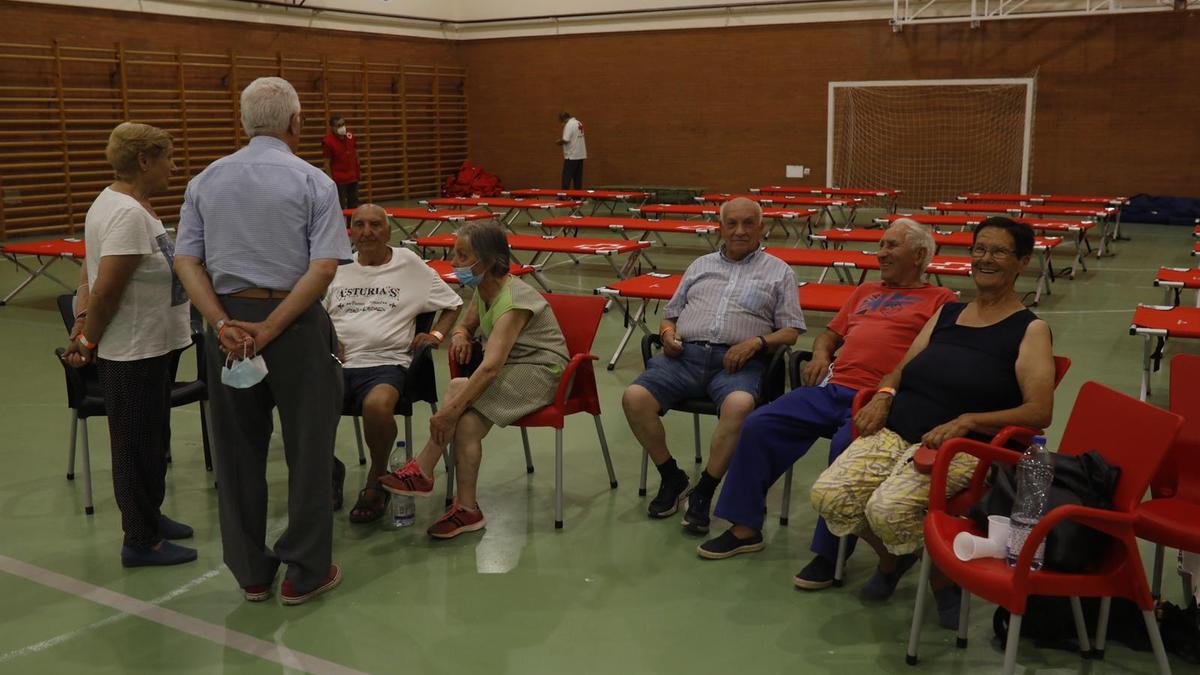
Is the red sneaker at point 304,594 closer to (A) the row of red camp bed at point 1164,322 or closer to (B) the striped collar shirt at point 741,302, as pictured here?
(B) the striped collar shirt at point 741,302

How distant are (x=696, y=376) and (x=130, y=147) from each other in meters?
2.07

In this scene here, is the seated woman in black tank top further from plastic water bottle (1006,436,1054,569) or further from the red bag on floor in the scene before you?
the red bag on floor

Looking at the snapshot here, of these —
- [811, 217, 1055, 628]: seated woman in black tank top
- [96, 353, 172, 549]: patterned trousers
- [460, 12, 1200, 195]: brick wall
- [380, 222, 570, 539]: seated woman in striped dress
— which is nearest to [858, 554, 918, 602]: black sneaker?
[811, 217, 1055, 628]: seated woman in black tank top

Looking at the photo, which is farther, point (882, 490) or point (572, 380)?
point (572, 380)

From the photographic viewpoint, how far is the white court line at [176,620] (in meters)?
2.78

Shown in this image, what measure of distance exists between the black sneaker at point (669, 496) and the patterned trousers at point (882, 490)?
34.1 inches

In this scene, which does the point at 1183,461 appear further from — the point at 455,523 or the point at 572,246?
the point at 572,246

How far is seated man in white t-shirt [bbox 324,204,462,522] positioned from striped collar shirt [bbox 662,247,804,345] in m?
0.97

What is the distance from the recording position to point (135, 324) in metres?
3.29

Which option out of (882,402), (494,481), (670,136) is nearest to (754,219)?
(882,402)

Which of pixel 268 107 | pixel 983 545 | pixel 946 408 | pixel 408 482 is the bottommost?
pixel 408 482

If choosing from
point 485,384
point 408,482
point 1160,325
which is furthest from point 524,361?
point 1160,325

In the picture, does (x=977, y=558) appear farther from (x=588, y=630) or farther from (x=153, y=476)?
(x=153, y=476)

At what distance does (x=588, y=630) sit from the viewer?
9.69ft
